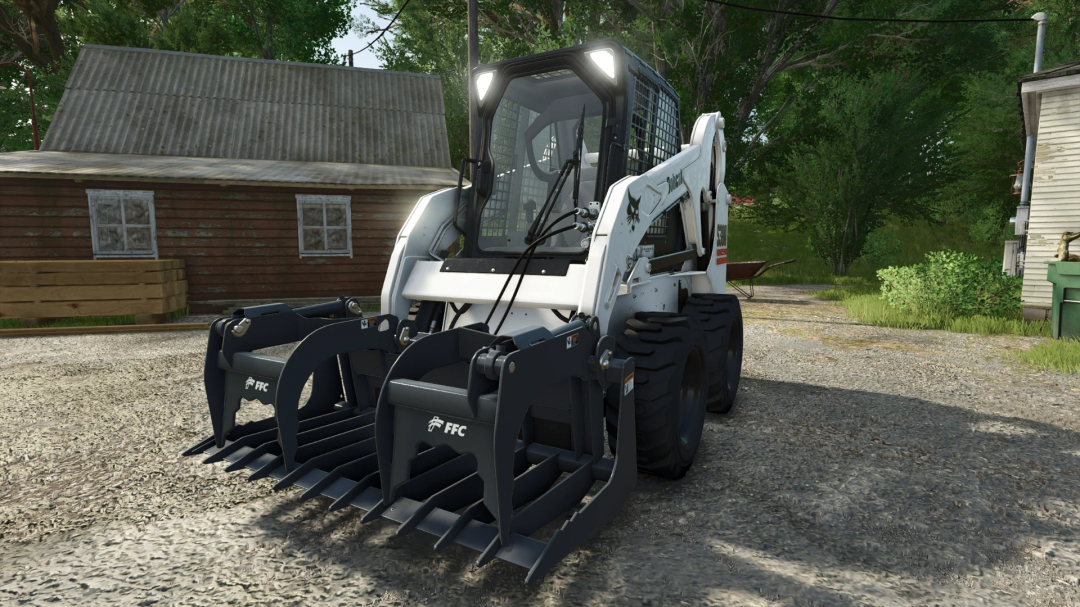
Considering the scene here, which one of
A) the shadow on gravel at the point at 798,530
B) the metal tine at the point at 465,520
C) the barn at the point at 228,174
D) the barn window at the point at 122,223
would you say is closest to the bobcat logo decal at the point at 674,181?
the shadow on gravel at the point at 798,530

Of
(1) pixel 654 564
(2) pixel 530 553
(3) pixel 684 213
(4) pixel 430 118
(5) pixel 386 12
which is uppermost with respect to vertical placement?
(5) pixel 386 12

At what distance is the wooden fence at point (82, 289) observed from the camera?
905 cm

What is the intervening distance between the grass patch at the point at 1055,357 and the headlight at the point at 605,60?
6039 mm

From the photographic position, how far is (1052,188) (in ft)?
29.7

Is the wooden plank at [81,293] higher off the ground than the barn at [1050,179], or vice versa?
the barn at [1050,179]

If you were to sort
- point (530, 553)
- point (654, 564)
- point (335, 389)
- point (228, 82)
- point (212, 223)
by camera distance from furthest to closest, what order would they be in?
point (228, 82), point (212, 223), point (335, 389), point (654, 564), point (530, 553)

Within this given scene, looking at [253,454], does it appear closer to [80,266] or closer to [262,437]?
[262,437]

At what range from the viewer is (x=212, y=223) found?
11445 mm

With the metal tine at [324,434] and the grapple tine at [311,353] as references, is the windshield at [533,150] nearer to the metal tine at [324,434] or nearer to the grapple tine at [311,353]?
the grapple tine at [311,353]

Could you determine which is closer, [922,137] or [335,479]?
[335,479]

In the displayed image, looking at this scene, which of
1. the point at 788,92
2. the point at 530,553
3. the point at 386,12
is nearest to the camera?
the point at 530,553

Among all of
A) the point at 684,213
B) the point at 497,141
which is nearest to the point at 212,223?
the point at 497,141

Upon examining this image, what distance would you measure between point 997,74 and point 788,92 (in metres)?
9.64

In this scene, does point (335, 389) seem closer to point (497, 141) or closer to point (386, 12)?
point (497, 141)
